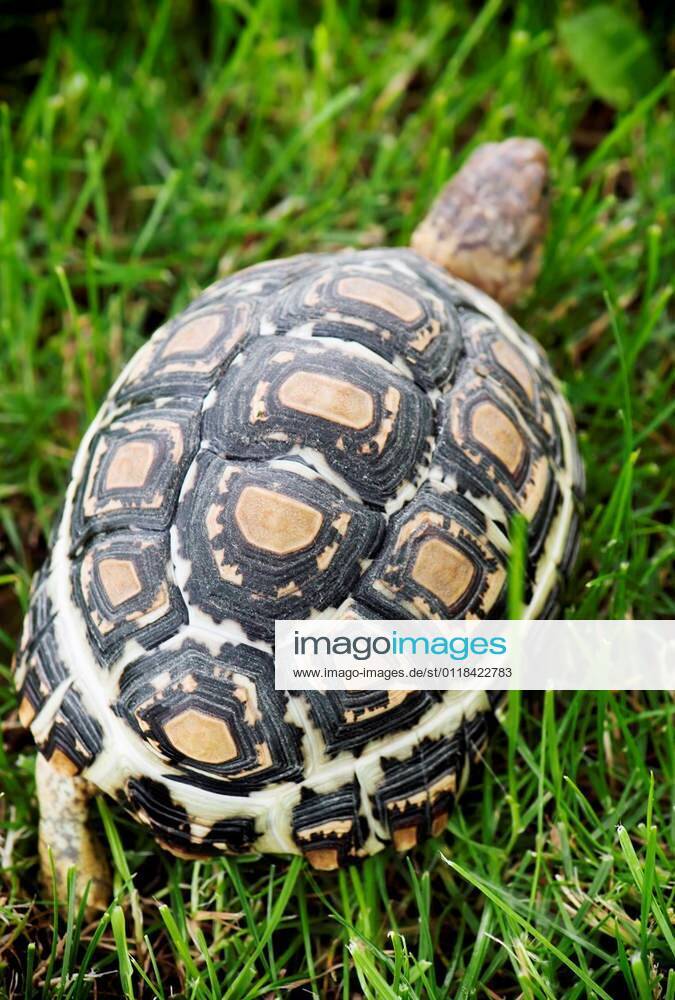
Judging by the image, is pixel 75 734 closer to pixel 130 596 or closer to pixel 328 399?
pixel 130 596

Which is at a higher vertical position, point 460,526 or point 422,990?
point 460,526

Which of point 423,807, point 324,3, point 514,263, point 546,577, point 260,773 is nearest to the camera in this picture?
point 260,773

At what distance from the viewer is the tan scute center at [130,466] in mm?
1794

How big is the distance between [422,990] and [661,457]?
1.48 metres

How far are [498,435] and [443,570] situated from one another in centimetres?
33

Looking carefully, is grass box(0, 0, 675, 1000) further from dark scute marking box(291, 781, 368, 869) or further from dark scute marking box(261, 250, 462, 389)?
dark scute marking box(261, 250, 462, 389)

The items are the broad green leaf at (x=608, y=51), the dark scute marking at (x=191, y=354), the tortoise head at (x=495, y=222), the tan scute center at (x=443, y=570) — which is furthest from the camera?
the broad green leaf at (x=608, y=51)

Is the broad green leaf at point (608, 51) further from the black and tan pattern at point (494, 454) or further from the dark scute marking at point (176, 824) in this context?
the dark scute marking at point (176, 824)

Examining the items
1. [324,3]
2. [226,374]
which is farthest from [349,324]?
[324,3]

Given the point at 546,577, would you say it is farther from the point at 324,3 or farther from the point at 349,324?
the point at 324,3

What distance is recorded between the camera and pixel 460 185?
8.04 feet

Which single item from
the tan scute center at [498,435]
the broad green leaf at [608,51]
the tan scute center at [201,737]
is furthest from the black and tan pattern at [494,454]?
the broad green leaf at [608,51]

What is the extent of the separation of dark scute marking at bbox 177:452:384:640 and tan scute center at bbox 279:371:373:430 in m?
0.13

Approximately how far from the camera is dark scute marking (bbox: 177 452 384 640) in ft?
5.46
